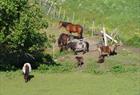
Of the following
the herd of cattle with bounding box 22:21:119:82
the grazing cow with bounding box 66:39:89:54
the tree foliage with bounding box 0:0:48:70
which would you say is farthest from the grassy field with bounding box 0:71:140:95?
the grazing cow with bounding box 66:39:89:54

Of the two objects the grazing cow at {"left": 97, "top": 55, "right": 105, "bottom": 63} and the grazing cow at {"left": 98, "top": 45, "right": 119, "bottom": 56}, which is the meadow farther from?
the grazing cow at {"left": 98, "top": 45, "right": 119, "bottom": 56}

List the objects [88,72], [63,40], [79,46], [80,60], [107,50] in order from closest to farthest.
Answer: [88,72] → [80,60] → [107,50] → [79,46] → [63,40]

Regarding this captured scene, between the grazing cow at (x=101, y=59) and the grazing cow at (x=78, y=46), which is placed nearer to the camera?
the grazing cow at (x=101, y=59)

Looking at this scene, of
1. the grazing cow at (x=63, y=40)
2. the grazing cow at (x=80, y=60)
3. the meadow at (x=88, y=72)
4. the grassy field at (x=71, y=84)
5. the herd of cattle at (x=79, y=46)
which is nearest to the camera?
the grassy field at (x=71, y=84)

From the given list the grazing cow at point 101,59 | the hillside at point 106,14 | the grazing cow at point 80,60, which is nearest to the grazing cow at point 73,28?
the hillside at point 106,14

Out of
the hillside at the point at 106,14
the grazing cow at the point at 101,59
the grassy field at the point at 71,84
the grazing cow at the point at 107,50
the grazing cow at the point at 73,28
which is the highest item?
the hillside at the point at 106,14

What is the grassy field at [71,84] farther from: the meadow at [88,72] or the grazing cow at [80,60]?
the grazing cow at [80,60]

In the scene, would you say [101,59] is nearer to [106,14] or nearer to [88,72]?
[88,72]

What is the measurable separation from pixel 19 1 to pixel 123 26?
2098 cm

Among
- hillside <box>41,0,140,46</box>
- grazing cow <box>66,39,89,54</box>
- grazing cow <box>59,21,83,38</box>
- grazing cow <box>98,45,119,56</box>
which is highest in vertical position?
hillside <box>41,0,140,46</box>

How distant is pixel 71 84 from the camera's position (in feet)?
119

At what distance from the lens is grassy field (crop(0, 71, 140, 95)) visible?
3400 centimetres

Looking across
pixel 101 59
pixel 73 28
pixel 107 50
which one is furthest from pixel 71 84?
pixel 73 28

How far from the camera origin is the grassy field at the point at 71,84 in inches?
1339
